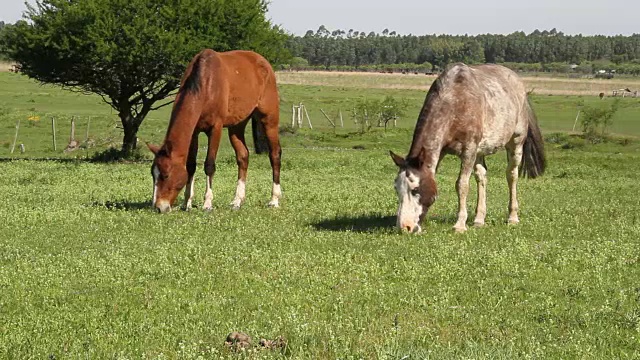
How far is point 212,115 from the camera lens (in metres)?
16.1

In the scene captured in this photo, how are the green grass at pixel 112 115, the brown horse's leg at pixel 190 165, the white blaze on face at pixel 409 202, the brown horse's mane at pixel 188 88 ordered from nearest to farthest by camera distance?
the white blaze on face at pixel 409 202 < the brown horse's mane at pixel 188 88 < the brown horse's leg at pixel 190 165 < the green grass at pixel 112 115

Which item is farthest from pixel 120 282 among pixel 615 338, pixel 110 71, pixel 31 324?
pixel 110 71

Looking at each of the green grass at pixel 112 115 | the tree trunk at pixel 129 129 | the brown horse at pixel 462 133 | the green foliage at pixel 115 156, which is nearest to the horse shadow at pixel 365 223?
the brown horse at pixel 462 133

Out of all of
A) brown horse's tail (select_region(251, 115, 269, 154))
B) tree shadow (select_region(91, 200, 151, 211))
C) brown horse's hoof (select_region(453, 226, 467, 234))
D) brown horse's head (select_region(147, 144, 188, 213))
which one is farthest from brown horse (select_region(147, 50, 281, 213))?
brown horse's hoof (select_region(453, 226, 467, 234))

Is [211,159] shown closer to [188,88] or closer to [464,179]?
[188,88]

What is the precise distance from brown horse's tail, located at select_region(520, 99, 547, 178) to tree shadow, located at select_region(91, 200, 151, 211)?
23.6 feet

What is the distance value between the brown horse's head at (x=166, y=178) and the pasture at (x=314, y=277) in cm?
40

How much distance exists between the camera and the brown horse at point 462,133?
41.7 feet

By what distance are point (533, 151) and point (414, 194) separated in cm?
395

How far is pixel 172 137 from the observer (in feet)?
50.4

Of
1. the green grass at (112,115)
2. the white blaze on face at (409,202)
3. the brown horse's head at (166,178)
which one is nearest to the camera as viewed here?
the white blaze on face at (409,202)

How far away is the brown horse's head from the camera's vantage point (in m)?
15.2

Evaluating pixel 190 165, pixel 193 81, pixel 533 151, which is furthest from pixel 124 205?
pixel 533 151

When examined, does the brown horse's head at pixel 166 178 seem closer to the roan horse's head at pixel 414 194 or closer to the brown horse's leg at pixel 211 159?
the brown horse's leg at pixel 211 159
